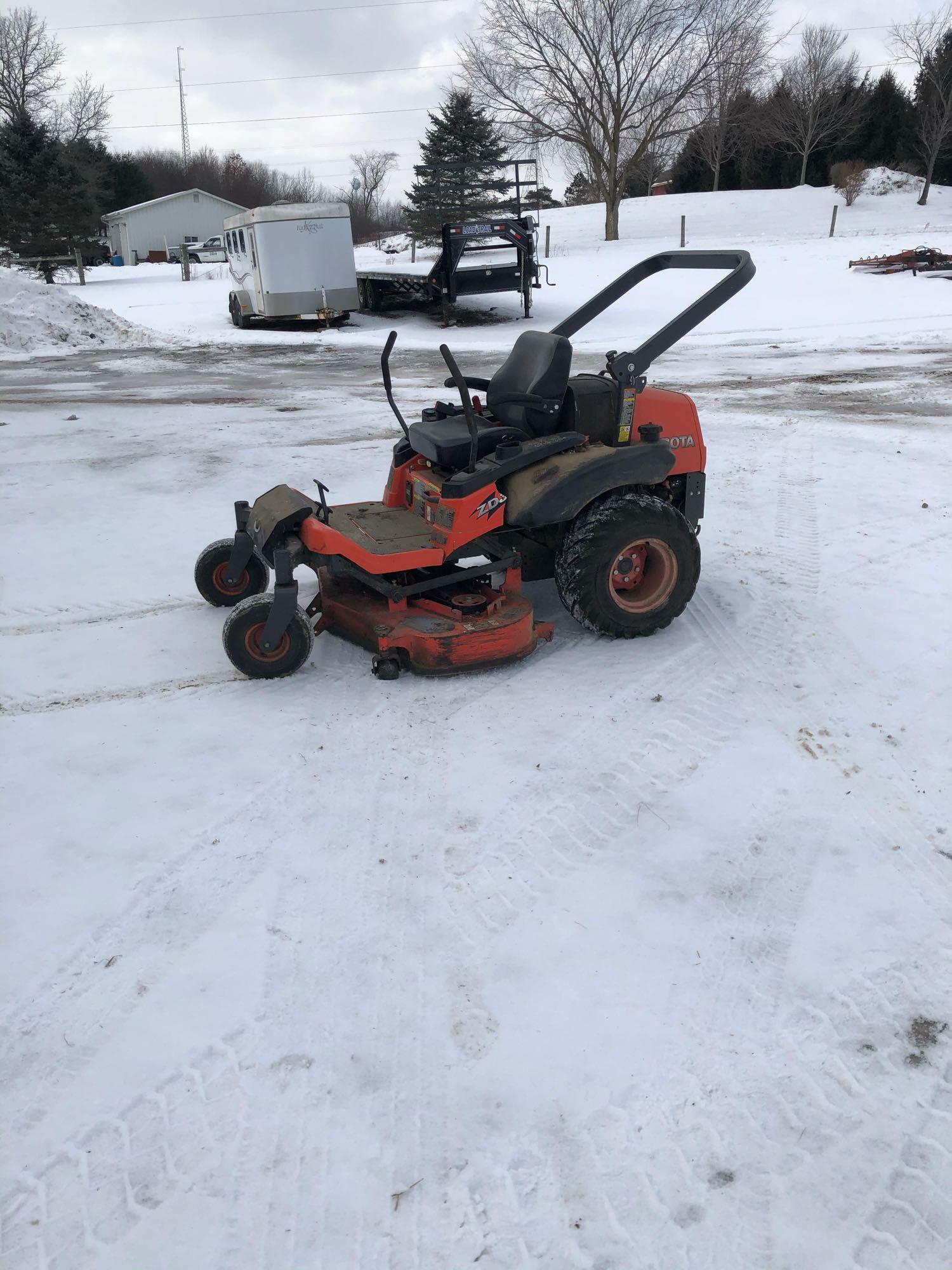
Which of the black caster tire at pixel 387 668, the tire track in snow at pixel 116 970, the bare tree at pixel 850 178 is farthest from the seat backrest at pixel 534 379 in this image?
the bare tree at pixel 850 178

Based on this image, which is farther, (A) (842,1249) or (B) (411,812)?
(B) (411,812)

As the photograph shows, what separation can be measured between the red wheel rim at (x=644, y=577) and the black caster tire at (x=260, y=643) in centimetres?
144

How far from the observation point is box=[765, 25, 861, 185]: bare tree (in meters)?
40.0

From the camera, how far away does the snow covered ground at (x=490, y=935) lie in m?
2.08

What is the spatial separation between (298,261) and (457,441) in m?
15.6

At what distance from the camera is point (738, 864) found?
3121 millimetres

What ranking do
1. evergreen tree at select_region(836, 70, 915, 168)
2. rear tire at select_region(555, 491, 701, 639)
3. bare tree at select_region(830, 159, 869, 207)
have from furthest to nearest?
evergreen tree at select_region(836, 70, 915, 168) < bare tree at select_region(830, 159, 869, 207) < rear tire at select_region(555, 491, 701, 639)

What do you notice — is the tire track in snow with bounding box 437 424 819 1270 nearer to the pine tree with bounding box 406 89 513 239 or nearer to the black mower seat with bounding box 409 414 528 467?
the black mower seat with bounding box 409 414 528 467

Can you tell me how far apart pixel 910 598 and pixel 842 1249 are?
376 cm

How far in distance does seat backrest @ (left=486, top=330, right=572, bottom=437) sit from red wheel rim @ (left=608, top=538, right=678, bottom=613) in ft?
2.36

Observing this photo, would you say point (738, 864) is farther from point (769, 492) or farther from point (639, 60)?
point (639, 60)

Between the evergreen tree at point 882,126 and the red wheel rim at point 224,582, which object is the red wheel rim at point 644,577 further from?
the evergreen tree at point 882,126

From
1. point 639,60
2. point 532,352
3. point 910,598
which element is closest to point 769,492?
point 910,598

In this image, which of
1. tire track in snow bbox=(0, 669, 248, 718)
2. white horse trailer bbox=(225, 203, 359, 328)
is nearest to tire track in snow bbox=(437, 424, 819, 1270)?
tire track in snow bbox=(0, 669, 248, 718)
